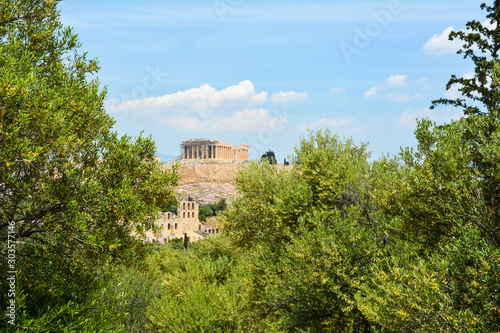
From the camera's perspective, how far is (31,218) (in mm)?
10133

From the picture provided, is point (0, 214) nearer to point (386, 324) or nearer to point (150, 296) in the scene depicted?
point (386, 324)

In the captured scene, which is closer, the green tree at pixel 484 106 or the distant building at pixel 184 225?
the green tree at pixel 484 106

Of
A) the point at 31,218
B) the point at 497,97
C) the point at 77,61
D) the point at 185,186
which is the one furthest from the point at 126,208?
the point at 185,186

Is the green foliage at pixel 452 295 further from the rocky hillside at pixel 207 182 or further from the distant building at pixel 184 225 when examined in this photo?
the rocky hillside at pixel 207 182

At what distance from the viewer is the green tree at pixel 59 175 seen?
8.91m

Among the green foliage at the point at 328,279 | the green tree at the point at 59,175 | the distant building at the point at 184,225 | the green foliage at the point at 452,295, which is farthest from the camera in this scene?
the distant building at the point at 184,225

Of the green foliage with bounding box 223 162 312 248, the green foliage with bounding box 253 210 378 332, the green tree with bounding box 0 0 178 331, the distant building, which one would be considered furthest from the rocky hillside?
the green tree with bounding box 0 0 178 331

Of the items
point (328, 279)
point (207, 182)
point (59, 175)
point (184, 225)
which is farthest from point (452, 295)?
point (207, 182)

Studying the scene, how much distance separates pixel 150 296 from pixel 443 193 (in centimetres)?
2251

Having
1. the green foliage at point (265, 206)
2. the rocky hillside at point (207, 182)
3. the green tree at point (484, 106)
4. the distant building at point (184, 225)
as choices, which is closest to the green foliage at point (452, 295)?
the green tree at point (484, 106)

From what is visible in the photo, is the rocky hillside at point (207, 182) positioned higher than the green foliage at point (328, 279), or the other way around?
the rocky hillside at point (207, 182)

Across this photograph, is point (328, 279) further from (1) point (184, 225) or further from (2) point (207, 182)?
(2) point (207, 182)

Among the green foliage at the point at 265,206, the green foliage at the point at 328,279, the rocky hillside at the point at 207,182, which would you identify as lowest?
the green foliage at the point at 328,279

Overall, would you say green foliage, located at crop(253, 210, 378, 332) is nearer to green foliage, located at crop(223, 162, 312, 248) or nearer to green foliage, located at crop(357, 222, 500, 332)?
green foliage, located at crop(223, 162, 312, 248)
